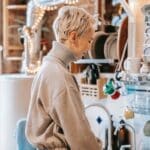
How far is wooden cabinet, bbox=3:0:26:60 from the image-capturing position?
319 cm

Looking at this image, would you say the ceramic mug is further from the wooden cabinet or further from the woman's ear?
the wooden cabinet

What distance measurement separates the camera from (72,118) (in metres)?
1.45

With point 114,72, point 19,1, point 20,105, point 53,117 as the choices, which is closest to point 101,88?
point 114,72

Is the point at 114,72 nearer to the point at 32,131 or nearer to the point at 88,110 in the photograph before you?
the point at 88,110

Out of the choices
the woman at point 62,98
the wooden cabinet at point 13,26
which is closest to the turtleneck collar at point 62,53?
the woman at point 62,98

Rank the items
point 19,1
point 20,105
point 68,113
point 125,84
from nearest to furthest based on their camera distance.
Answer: point 68,113, point 125,84, point 20,105, point 19,1

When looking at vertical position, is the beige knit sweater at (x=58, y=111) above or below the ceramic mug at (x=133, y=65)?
below

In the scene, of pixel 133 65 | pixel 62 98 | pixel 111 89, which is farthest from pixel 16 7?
pixel 62 98

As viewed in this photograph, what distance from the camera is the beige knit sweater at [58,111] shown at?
4.76ft

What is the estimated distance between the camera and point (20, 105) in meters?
2.74

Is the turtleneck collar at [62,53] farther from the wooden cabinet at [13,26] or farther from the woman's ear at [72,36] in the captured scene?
the wooden cabinet at [13,26]

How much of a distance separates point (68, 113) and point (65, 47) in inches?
11.3

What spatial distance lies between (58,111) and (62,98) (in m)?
0.05

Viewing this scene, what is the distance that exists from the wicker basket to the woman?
0.78 meters
